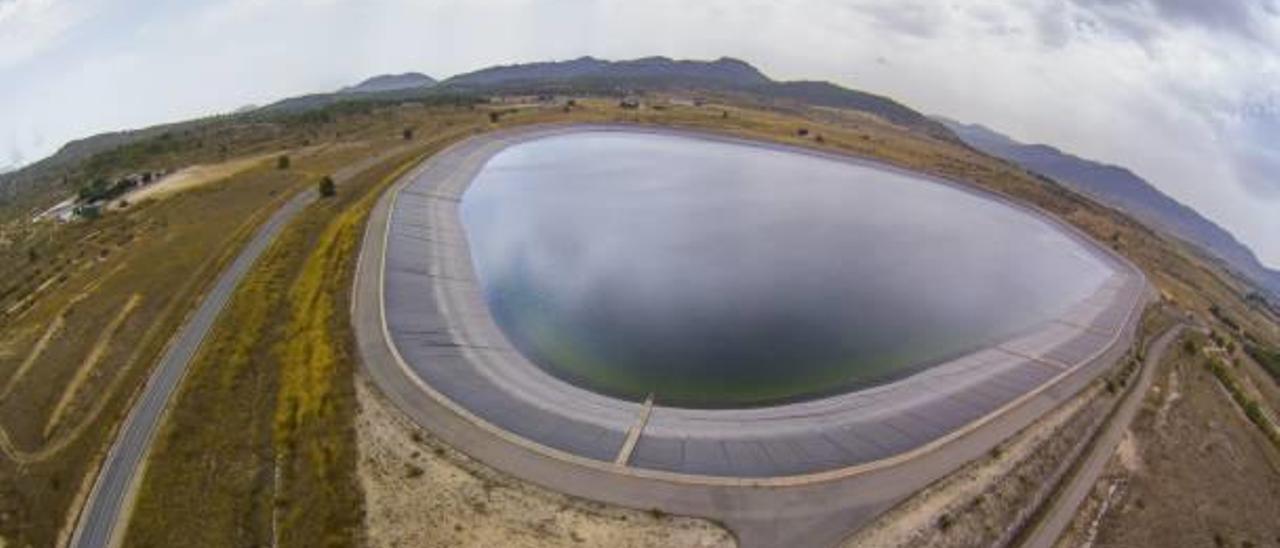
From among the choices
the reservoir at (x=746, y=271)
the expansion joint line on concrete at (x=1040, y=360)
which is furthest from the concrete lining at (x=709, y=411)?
the reservoir at (x=746, y=271)

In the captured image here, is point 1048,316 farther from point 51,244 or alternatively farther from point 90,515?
point 51,244

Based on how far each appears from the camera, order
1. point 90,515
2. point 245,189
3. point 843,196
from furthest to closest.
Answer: point 843,196, point 245,189, point 90,515

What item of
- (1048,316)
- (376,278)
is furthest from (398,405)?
(1048,316)

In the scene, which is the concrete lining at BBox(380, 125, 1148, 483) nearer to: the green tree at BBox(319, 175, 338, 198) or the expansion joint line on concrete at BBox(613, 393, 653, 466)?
the expansion joint line on concrete at BBox(613, 393, 653, 466)

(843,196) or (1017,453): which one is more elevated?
(843,196)

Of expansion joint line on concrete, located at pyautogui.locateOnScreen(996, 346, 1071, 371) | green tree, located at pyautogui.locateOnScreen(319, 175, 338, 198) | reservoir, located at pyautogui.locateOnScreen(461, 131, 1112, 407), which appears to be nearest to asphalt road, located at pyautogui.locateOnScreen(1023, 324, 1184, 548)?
expansion joint line on concrete, located at pyautogui.locateOnScreen(996, 346, 1071, 371)
